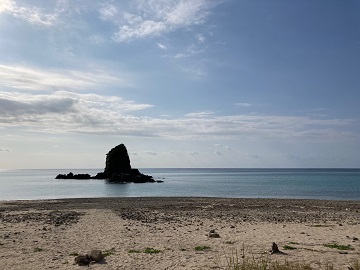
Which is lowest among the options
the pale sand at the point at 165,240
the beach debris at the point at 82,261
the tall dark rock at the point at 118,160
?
the pale sand at the point at 165,240

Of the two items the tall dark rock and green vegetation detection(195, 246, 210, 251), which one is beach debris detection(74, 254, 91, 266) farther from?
the tall dark rock

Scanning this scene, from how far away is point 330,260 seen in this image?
13023 millimetres

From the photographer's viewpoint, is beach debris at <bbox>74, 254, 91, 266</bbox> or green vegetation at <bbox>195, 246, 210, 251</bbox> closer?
beach debris at <bbox>74, 254, 91, 266</bbox>

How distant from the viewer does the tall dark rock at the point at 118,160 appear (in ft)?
446

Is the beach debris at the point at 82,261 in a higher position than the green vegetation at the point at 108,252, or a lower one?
higher

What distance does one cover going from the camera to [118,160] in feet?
449

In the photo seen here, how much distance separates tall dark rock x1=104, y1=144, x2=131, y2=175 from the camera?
446 ft

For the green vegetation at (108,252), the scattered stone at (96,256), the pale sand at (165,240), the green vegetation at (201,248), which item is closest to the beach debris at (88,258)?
the scattered stone at (96,256)

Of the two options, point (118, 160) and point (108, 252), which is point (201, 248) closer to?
point (108, 252)

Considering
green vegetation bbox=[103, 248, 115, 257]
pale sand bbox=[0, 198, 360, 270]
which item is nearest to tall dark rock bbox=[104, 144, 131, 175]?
pale sand bbox=[0, 198, 360, 270]

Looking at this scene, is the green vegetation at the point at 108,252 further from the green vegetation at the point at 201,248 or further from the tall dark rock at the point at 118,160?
the tall dark rock at the point at 118,160

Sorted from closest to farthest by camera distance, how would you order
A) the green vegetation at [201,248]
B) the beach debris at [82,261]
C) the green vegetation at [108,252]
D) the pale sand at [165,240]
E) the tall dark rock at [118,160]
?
the beach debris at [82,261]
the pale sand at [165,240]
the green vegetation at [108,252]
the green vegetation at [201,248]
the tall dark rock at [118,160]

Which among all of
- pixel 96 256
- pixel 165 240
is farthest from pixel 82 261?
pixel 165 240

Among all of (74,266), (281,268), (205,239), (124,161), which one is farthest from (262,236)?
(124,161)
